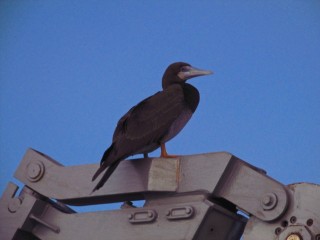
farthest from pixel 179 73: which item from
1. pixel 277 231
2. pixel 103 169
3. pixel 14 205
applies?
pixel 277 231

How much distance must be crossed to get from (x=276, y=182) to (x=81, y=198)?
2.14 feet

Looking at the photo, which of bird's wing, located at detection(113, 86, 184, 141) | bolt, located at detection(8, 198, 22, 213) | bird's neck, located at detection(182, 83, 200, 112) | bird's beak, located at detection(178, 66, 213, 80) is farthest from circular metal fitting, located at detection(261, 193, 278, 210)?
bolt, located at detection(8, 198, 22, 213)

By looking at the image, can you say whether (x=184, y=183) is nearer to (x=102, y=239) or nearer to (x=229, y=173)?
(x=229, y=173)

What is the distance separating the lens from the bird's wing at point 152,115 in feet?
7.00

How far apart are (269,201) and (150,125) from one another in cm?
57

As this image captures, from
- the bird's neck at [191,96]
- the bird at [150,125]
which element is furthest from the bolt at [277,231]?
the bird's neck at [191,96]

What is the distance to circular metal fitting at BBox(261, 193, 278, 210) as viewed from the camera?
1.68 meters

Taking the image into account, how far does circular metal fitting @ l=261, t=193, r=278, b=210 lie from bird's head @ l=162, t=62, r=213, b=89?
2.49ft

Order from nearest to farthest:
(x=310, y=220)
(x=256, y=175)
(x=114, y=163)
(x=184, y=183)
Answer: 1. (x=310, y=220)
2. (x=256, y=175)
3. (x=184, y=183)
4. (x=114, y=163)

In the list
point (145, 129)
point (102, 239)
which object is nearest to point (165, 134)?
point (145, 129)

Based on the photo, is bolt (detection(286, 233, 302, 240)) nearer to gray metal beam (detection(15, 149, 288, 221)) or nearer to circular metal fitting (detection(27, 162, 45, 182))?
gray metal beam (detection(15, 149, 288, 221))

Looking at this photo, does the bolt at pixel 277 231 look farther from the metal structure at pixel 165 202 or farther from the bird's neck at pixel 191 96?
the bird's neck at pixel 191 96

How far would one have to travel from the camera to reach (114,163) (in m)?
2.01

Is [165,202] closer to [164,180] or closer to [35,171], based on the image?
[164,180]
